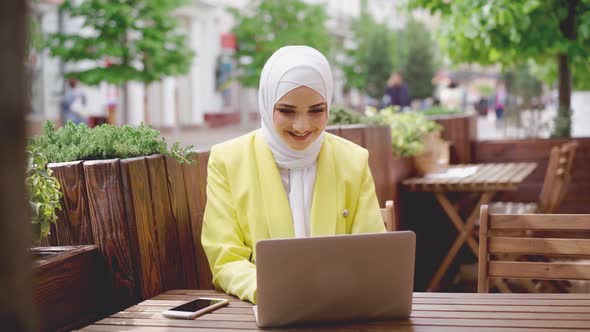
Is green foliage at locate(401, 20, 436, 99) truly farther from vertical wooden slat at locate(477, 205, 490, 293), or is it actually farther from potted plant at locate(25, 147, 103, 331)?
potted plant at locate(25, 147, 103, 331)

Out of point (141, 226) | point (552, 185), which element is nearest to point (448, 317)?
point (141, 226)

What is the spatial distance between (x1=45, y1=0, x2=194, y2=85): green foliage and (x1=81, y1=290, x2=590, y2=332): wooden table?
15981 millimetres

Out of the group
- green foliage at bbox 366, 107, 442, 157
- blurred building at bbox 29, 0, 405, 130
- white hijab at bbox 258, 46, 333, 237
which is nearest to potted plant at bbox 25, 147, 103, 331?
white hijab at bbox 258, 46, 333, 237

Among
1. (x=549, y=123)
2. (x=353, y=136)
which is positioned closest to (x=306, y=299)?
(x=353, y=136)

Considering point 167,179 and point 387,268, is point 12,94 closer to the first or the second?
point 387,268

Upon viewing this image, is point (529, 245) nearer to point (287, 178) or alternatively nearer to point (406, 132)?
point (287, 178)

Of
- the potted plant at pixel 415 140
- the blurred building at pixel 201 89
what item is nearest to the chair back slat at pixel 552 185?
the potted plant at pixel 415 140

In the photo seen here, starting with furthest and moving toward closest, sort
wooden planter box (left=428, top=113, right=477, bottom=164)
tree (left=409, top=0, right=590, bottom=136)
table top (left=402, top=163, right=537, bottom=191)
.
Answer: wooden planter box (left=428, top=113, right=477, bottom=164), tree (left=409, top=0, right=590, bottom=136), table top (left=402, top=163, right=537, bottom=191)

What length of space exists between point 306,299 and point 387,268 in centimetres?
24

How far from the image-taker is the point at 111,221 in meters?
3.17

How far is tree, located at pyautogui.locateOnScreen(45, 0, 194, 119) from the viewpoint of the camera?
59.0 ft

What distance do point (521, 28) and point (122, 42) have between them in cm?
1135

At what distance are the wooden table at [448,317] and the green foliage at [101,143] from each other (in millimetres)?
809

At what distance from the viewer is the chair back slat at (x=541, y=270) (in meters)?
3.22
